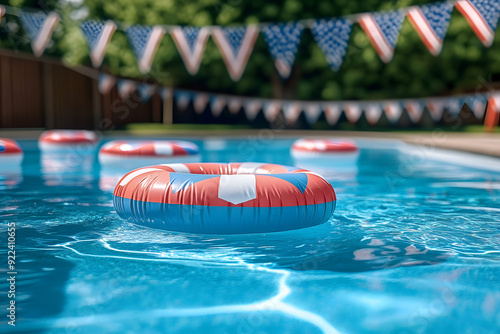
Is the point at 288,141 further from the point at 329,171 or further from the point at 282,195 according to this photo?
the point at 282,195

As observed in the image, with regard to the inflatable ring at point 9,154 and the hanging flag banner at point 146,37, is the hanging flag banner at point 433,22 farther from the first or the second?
the inflatable ring at point 9,154

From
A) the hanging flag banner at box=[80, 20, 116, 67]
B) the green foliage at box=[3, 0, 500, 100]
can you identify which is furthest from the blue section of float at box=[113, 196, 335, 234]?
the green foliage at box=[3, 0, 500, 100]

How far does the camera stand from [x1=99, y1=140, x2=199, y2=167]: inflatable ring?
29.9 feet

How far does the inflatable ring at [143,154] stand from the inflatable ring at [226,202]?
14.6 feet

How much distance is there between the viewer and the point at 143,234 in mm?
4445

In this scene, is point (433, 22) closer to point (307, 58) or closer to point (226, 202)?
point (226, 202)

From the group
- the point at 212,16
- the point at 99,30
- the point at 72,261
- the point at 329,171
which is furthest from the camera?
the point at 212,16

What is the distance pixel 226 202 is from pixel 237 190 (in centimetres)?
14

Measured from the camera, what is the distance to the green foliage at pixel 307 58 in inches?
776

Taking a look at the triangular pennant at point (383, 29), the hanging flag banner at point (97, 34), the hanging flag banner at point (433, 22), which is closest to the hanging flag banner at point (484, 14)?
the hanging flag banner at point (433, 22)

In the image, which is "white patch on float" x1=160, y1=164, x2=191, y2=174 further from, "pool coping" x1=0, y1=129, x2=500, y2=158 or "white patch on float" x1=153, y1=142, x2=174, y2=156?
"pool coping" x1=0, y1=129, x2=500, y2=158

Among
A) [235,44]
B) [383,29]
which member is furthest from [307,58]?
[383,29]

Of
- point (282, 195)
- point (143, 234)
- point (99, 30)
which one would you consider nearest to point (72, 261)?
point (143, 234)

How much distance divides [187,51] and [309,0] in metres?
10.5
